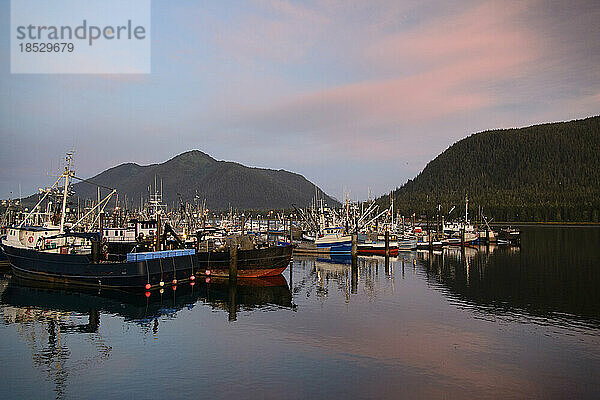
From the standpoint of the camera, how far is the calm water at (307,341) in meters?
22.2

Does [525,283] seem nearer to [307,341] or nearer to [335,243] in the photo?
[307,341]

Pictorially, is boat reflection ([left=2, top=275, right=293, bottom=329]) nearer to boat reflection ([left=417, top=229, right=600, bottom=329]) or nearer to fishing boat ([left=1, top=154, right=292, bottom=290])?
fishing boat ([left=1, top=154, right=292, bottom=290])

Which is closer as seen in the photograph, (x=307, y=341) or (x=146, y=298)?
(x=307, y=341)

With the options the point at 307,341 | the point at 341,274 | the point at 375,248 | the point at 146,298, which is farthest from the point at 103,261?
the point at 375,248

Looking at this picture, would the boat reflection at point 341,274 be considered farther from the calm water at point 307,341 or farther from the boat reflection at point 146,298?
the boat reflection at point 146,298

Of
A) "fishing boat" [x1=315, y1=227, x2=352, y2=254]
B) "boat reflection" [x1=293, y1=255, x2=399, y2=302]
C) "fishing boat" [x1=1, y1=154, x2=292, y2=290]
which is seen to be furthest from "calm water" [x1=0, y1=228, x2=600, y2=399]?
"fishing boat" [x1=315, y1=227, x2=352, y2=254]

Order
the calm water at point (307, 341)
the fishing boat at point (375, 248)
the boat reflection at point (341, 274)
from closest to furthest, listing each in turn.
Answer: the calm water at point (307, 341) → the boat reflection at point (341, 274) → the fishing boat at point (375, 248)

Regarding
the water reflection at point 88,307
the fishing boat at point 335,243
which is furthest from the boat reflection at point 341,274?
the water reflection at point 88,307

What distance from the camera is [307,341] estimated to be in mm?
29562

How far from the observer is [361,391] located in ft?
70.0

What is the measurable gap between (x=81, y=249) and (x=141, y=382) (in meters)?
33.9

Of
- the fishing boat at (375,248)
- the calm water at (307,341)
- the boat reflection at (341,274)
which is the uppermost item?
the fishing boat at (375,248)

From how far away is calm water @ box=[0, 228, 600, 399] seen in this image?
22.2m

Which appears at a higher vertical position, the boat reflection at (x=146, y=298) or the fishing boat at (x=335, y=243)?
the fishing boat at (x=335, y=243)
